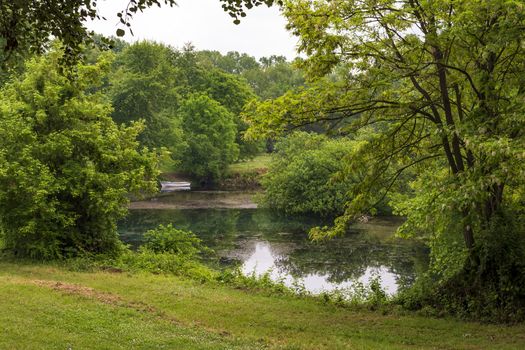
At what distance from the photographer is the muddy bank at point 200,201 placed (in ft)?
146

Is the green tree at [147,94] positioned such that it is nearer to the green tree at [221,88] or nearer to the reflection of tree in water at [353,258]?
the green tree at [221,88]

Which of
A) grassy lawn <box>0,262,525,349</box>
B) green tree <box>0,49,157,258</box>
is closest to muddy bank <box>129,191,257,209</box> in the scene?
green tree <box>0,49,157,258</box>

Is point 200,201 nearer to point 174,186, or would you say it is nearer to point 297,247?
point 174,186

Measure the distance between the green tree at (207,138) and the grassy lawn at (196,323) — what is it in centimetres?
4335

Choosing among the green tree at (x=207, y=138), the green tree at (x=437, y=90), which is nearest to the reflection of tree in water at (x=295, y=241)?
the green tree at (x=437, y=90)

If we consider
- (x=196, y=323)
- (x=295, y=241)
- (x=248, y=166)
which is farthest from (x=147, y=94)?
(x=196, y=323)

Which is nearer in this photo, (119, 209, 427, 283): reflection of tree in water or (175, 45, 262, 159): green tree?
(119, 209, 427, 283): reflection of tree in water

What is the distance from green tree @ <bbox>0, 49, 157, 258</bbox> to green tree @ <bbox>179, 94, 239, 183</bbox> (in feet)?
120

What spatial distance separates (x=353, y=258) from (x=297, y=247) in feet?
12.1

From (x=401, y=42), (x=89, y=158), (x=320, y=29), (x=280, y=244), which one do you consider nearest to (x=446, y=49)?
(x=401, y=42)

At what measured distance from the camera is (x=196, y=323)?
11.3 meters

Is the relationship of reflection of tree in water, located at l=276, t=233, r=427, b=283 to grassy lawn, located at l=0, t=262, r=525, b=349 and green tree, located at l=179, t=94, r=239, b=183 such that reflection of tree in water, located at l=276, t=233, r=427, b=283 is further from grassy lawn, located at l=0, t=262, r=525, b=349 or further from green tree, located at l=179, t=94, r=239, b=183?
green tree, located at l=179, t=94, r=239, b=183

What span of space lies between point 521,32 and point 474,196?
10.9 ft

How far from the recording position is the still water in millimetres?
23172
